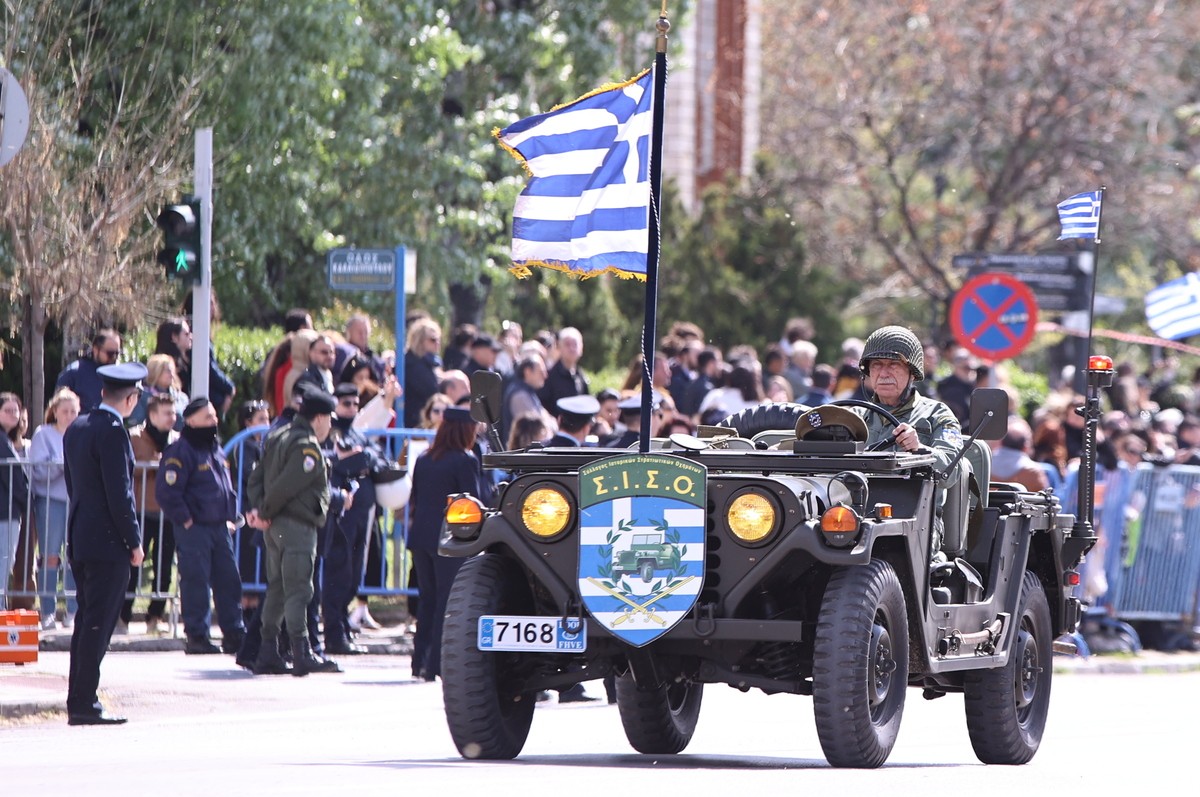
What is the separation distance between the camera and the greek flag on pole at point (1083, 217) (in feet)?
40.5

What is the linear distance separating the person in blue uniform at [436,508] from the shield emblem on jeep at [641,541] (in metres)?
5.23

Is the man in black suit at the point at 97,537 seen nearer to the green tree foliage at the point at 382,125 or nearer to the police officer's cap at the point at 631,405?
the police officer's cap at the point at 631,405

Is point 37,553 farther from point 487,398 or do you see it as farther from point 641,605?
point 641,605

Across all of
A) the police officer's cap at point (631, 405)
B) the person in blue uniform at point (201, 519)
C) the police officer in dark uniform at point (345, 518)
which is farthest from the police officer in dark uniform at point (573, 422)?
the person in blue uniform at point (201, 519)

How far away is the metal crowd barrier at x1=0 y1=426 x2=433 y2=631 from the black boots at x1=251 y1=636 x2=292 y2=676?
1.19 meters

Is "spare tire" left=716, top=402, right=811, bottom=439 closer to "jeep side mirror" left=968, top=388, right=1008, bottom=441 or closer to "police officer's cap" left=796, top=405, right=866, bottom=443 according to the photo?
"police officer's cap" left=796, top=405, right=866, bottom=443

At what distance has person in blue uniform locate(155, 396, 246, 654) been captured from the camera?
1498 cm

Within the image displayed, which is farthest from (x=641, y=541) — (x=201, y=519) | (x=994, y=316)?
(x=994, y=316)

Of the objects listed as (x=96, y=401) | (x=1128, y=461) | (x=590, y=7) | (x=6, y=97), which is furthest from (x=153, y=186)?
(x=590, y=7)

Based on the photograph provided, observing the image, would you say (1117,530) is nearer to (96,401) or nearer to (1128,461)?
(1128,461)

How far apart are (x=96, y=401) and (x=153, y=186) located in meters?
2.51

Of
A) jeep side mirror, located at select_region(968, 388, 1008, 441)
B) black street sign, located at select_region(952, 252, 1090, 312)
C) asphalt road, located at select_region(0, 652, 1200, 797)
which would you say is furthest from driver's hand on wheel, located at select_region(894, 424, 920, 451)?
black street sign, located at select_region(952, 252, 1090, 312)

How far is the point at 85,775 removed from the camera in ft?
29.6

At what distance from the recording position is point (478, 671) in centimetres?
923
